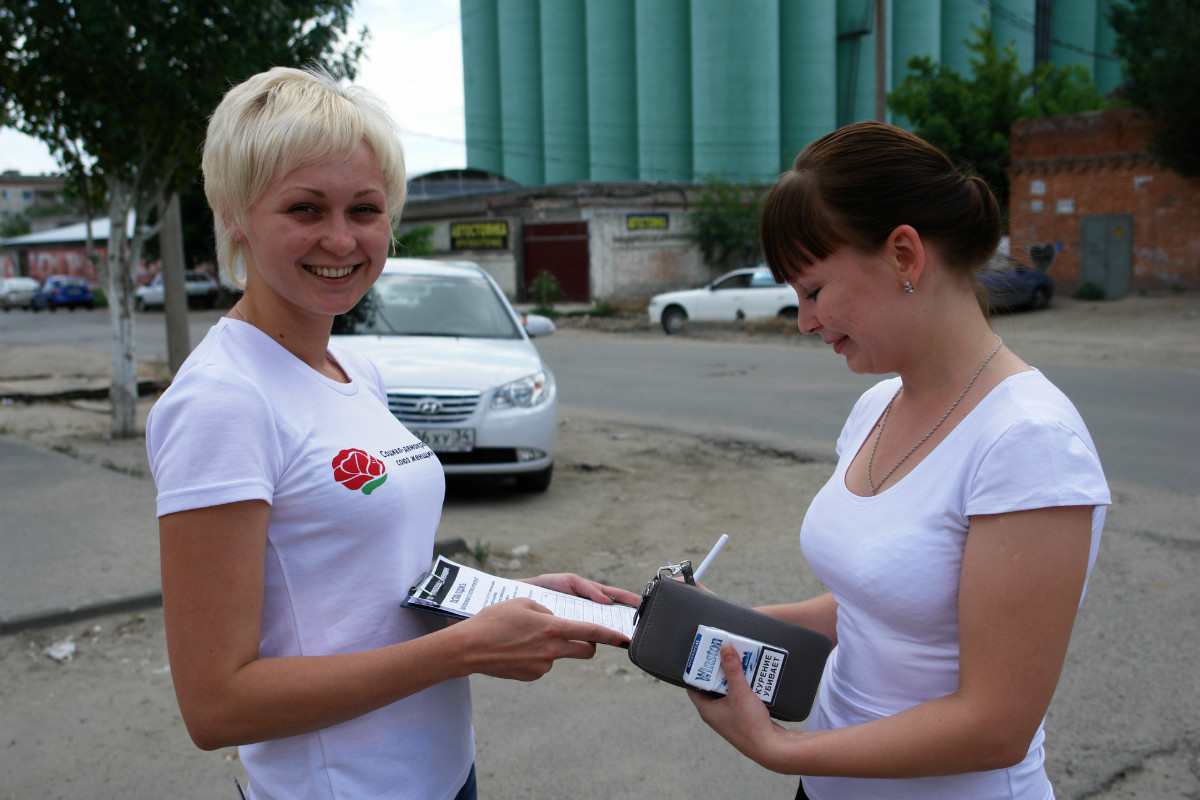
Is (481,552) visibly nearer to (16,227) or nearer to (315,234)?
(315,234)

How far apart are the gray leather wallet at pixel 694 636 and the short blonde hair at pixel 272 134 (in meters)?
0.89

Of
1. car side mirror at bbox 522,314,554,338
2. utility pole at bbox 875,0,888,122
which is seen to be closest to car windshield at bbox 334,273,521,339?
car side mirror at bbox 522,314,554,338

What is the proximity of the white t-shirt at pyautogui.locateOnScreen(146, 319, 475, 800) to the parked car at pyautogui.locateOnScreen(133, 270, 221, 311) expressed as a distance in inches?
1468

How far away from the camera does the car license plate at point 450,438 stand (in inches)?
257

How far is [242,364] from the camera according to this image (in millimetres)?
1438

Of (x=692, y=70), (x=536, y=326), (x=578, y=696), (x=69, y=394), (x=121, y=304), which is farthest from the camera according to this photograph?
(x=692, y=70)

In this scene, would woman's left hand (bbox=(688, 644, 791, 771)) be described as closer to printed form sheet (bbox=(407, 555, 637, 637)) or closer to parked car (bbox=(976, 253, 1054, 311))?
printed form sheet (bbox=(407, 555, 637, 637))

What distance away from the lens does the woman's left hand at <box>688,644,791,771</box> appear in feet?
4.79

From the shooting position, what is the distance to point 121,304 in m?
9.14

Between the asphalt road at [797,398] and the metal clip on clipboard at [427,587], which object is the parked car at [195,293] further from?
the metal clip on clipboard at [427,587]

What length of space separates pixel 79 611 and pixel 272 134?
3.68m

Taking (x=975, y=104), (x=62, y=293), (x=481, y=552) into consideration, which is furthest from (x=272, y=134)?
(x=62, y=293)

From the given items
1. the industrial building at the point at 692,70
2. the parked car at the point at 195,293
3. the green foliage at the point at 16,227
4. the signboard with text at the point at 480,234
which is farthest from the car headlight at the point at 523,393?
the green foliage at the point at 16,227

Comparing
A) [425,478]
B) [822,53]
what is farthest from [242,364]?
[822,53]
